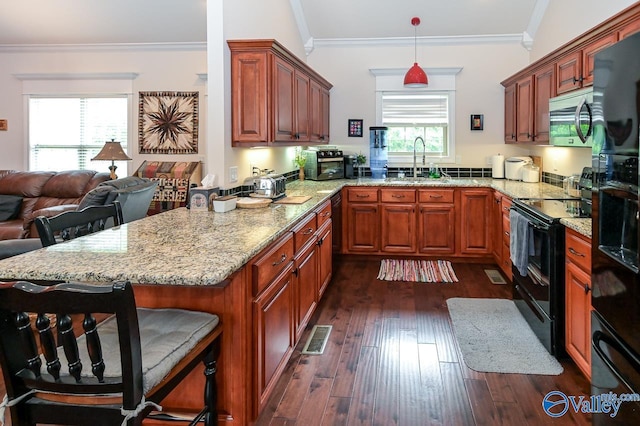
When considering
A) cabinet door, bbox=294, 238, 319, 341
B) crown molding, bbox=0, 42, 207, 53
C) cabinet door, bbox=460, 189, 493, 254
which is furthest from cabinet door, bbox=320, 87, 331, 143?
cabinet door, bbox=294, 238, 319, 341

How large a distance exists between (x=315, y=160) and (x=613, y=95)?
4091mm

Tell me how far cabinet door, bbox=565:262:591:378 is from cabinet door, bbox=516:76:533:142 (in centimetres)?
250

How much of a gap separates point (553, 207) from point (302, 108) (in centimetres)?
244

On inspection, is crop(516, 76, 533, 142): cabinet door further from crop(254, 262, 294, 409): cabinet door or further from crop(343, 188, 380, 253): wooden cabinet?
crop(254, 262, 294, 409): cabinet door

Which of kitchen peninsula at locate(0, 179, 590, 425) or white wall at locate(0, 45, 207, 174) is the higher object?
white wall at locate(0, 45, 207, 174)

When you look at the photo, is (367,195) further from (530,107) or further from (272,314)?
(272,314)

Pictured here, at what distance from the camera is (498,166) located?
596 centimetres

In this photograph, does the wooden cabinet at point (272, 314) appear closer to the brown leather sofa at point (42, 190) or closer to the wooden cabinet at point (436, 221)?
the wooden cabinet at point (436, 221)

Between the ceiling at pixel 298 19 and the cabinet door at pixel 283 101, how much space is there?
1.73 metres

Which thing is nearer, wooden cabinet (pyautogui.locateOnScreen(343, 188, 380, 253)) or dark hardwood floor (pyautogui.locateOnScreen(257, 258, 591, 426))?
dark hardwood floor (pyautogui.locateOnScreen(257, 258, 591, 426))

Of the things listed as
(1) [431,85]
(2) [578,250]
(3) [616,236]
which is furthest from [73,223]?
(1) [431,85]

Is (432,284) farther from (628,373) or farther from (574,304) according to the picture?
(628,373)

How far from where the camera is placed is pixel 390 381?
276 cm

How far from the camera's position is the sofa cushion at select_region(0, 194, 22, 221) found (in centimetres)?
572
